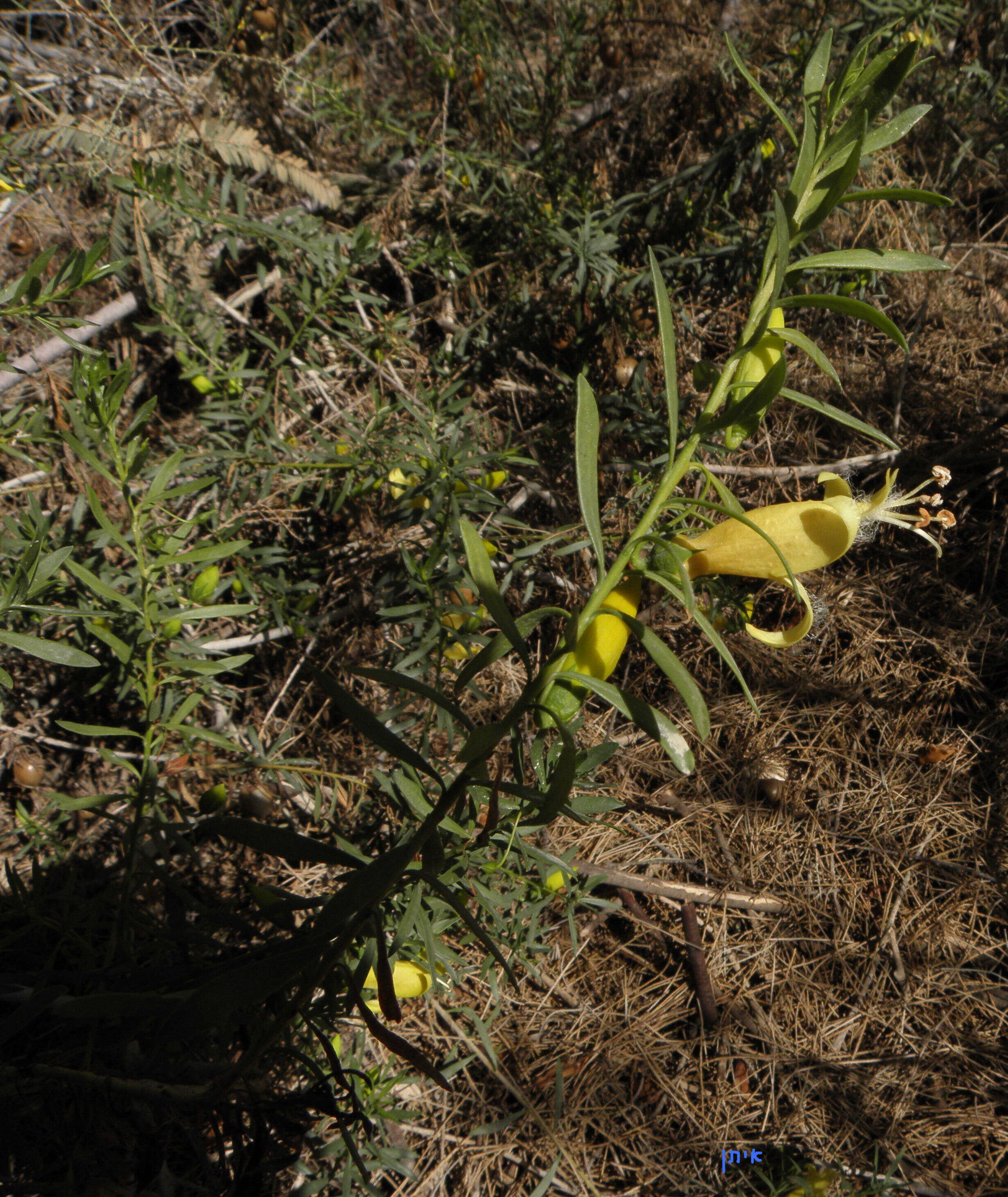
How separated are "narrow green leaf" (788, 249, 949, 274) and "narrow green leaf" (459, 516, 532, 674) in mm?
504

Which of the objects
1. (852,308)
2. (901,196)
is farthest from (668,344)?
(901,196)

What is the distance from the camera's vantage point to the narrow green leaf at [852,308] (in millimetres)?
840

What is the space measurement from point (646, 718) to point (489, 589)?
22 centimetres

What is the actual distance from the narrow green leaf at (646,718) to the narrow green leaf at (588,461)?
0.14m

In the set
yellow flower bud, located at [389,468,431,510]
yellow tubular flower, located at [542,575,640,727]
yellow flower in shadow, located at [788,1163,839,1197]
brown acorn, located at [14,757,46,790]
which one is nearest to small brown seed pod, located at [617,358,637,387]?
yellow flower bud, located at [389,468,431,510]

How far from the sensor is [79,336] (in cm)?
221

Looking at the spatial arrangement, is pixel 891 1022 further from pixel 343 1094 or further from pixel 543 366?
pixel 543 366

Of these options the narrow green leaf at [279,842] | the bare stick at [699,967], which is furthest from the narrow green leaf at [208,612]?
the bare stick at [699,967]

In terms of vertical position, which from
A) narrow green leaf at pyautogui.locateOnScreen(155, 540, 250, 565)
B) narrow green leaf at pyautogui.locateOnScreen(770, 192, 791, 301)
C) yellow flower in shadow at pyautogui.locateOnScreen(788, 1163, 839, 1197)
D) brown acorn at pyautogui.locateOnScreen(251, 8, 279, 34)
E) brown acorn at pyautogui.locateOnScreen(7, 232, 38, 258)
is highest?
brown acorn at pyautogui.locateOnScreen(251, 8, 279, 34)

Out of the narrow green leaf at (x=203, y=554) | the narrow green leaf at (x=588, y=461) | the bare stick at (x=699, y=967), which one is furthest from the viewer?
the bare stick at (x=699, y=967)

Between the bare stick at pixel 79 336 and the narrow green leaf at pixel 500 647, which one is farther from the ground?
the narrow green leaf at pixel 500 647

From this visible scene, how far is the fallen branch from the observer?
84.6 inches

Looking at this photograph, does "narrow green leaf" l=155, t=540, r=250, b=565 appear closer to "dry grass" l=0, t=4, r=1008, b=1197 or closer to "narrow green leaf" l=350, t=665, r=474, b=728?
"dry grass" l=0, t=4, r=1008, b=1197

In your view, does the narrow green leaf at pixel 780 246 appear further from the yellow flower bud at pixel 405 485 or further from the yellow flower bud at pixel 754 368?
the yellow flower bud at pixel 405 485
